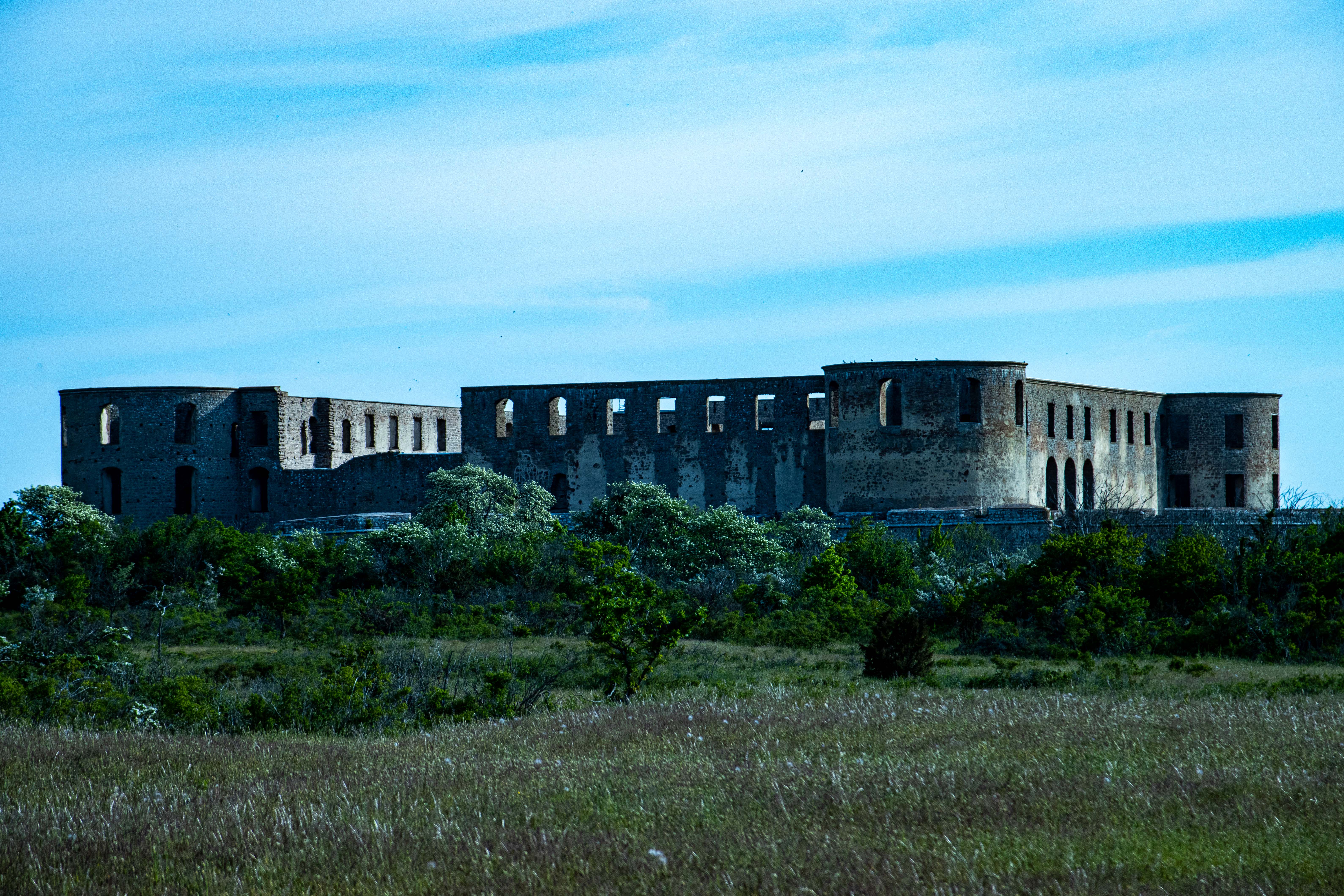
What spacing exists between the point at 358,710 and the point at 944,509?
18.5m

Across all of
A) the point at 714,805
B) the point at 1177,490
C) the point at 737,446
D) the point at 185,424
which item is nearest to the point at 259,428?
the point at 185,424

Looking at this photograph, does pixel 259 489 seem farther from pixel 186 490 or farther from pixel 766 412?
pixel 766 412

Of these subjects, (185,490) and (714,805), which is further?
(185,490)

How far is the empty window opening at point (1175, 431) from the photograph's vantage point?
122 ft

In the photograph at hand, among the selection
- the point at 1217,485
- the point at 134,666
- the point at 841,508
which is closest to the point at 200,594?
the point at 134,666

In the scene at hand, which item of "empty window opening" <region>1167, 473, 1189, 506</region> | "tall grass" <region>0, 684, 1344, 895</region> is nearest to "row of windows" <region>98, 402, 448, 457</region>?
"empty window opening" <region>1167, 473, 1189, 506</region>

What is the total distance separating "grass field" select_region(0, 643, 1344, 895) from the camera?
557cm

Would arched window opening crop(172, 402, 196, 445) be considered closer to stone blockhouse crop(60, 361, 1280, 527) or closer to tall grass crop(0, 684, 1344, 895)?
stone blockhouse crop(60, 361, 1280, 527)

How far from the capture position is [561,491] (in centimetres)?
3234

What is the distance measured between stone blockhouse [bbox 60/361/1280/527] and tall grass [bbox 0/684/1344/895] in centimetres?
1867

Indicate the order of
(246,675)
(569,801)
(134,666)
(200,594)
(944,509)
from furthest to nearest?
(944,509)
(200,594)
(246,675)
(134,666)
(569,801)

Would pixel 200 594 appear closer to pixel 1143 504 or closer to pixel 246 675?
pixel 246 675

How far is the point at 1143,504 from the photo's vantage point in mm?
35906

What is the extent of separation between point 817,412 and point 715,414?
3545 millimetres
